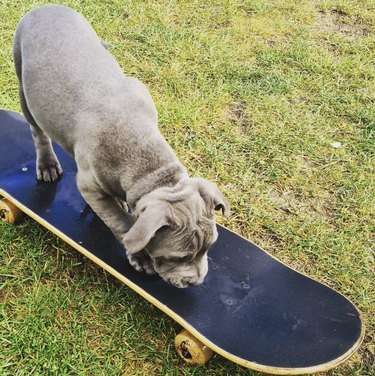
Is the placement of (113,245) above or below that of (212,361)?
above

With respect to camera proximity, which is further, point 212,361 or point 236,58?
point 236,58

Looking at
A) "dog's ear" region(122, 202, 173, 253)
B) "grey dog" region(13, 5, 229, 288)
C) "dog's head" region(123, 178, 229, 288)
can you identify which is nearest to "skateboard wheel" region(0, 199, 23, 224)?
"grey dog" region(13, 5, 229, 288)

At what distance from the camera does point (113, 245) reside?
4.32 meters

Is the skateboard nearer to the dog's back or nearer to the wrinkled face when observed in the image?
the wrinkled face

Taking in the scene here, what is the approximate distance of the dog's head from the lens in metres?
3.23

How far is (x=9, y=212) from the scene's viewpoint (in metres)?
4.68

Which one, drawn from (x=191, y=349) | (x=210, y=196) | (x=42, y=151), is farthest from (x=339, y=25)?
(x=191, y=349)

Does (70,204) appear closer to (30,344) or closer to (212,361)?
(30,344)

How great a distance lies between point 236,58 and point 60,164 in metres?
3.12

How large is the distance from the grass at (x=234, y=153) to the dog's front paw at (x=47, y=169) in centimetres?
44

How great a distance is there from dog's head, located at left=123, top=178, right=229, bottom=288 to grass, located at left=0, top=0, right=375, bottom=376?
75 cm

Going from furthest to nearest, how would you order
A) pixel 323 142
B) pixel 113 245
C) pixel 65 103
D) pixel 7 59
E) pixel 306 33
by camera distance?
pixel 306 33
pixel 7 59
pixel 323 142
pixel 113 245
pixel 65 103

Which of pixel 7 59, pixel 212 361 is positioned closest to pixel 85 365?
pixel 212 361

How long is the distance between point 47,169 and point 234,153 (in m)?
2.02
